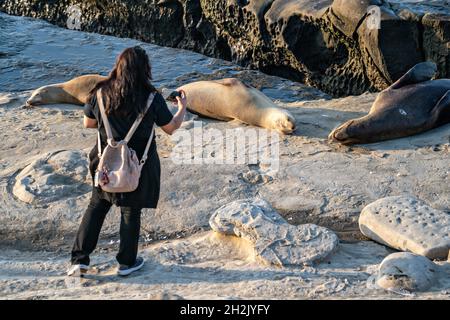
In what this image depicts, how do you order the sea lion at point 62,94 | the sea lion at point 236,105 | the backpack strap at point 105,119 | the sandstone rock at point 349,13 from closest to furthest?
the backpack strap at point 105,119, the sea lion at point 236,105, the sea lion at point 62,94, the sandstone rock at point 349,13

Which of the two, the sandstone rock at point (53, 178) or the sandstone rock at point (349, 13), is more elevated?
the sandstone rock at point (349, 13)

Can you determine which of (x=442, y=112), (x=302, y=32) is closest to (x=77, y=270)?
(x=442, y=112)

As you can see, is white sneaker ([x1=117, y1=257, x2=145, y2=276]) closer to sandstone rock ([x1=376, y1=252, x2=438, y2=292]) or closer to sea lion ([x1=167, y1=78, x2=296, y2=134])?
sandstone rock ([x1=376, y1=252, x2=438, y2=292])

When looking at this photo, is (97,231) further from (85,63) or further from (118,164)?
(85,63)

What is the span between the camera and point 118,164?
4.40 m

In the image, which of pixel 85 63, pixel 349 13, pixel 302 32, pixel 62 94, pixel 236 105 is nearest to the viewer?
pixel 236 105

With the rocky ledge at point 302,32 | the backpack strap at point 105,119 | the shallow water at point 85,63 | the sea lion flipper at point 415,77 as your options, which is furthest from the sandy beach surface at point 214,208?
the shallow water at point 85,63

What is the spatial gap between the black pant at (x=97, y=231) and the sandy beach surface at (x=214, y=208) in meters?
0.12

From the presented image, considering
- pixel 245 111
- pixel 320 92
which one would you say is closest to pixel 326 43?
pixel 320 92

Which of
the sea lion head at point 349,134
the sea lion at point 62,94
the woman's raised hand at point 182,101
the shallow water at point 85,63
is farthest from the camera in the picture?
the shallow water at point 85,63

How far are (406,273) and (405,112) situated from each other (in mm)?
3130

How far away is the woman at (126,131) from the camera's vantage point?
171 inches

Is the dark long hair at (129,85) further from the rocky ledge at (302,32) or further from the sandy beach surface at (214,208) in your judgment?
the rocky ledge at (302,32)

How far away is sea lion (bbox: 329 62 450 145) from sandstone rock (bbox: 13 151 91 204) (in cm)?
212
